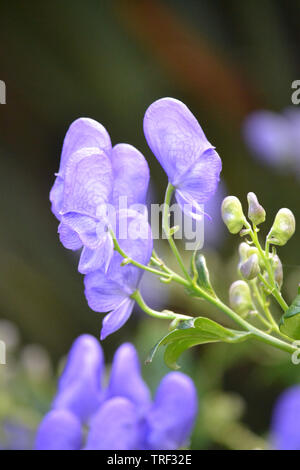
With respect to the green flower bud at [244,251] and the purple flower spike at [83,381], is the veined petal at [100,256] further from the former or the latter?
the purple flower spike at [83,381]

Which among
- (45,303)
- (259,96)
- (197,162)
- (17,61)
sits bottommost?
(197,162)

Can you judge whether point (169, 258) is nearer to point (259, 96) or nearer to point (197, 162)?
point (197, 162)

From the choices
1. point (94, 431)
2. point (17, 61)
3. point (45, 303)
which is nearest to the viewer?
point (94, 431)

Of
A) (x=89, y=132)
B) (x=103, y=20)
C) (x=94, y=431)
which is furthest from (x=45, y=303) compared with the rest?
(x=89, y=132)

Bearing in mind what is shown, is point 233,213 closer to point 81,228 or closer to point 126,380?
point 81,228

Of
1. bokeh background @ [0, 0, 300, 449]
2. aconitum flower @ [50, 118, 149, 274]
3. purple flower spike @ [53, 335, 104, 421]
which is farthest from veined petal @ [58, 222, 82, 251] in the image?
Answer: bokeh background @ [0, 0, 300, 449]

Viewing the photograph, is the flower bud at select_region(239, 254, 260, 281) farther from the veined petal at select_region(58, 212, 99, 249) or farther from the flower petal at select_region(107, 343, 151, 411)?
the flower petal at select_region(107, 343, 151, 411)

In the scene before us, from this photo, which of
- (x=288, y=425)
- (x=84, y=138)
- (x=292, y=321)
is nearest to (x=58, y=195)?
(x=84, y=138)
